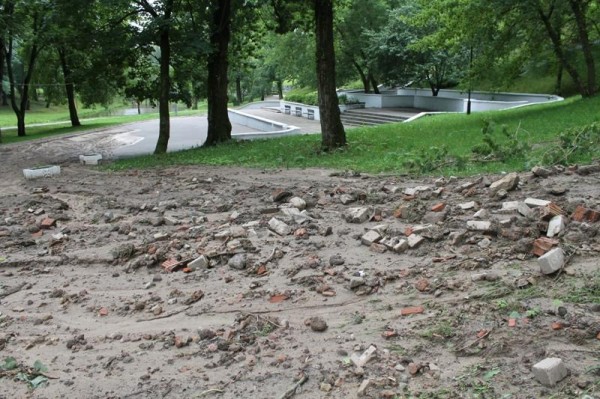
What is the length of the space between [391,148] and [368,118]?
1768 centimetres

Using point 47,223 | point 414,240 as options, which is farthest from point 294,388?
point 47,223

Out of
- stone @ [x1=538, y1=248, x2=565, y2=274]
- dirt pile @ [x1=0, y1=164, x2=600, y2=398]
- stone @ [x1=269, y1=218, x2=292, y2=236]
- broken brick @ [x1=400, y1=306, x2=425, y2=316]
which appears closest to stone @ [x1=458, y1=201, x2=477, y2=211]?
dirt pile @ [x1=0, y1=164, x2=600, y2=398]

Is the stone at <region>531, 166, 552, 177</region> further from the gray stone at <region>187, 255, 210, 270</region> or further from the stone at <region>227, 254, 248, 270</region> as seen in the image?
the gray stone at <region>187, 255, 210, 270</region>

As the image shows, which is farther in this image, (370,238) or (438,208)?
(438,208)

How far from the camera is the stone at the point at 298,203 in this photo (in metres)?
7.67

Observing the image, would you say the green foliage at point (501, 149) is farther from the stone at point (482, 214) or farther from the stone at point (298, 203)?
the stone at point (482, 214)

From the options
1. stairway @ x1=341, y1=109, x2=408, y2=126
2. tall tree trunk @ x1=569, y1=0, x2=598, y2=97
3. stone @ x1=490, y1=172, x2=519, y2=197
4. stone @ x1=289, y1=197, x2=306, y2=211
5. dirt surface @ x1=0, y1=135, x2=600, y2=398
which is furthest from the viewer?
stairway @ x1=341, y1=109, x2=408, y2=126

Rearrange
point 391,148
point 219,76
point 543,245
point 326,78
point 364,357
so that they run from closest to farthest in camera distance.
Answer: point 364,357 → point 543,245 → point 391,148 → point 326,78 → point 219,76

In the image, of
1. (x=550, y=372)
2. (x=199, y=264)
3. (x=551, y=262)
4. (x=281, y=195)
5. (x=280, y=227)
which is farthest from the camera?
(x=281, y=195)

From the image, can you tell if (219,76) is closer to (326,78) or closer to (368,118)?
(326,78)

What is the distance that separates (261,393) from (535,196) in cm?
418

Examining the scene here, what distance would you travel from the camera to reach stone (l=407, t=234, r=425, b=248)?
18.4ft

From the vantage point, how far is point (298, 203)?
773 centimetres

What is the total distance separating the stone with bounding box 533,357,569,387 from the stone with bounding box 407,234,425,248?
2263 mm
